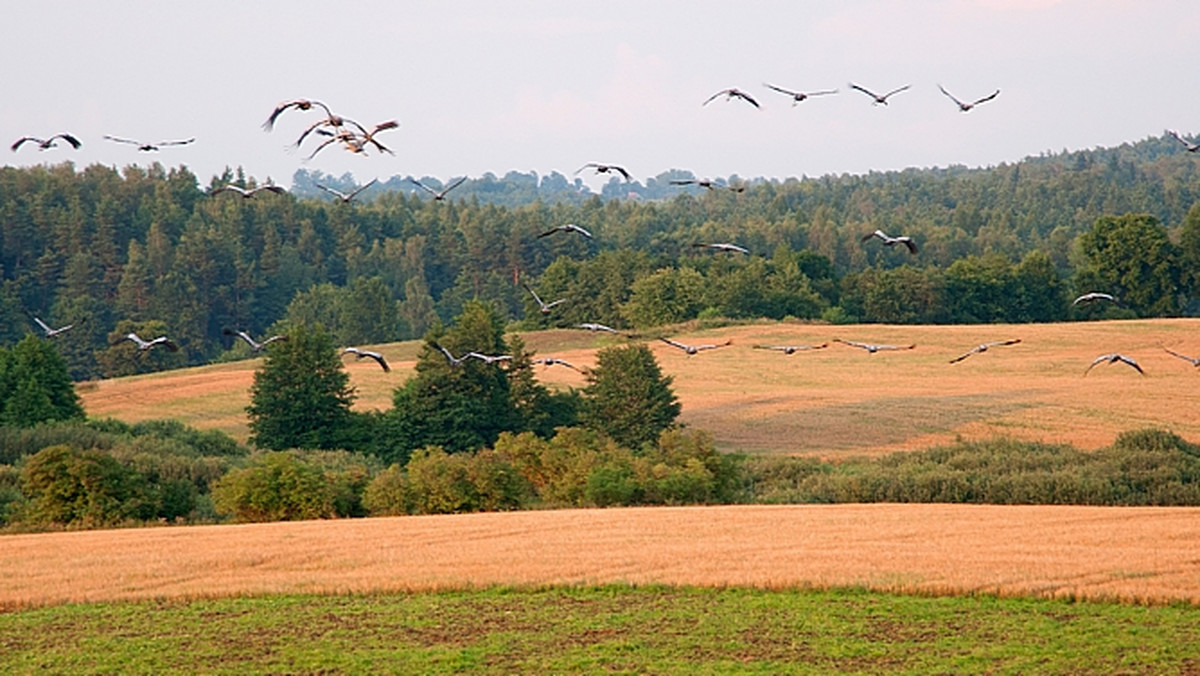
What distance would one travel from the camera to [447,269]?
179625 millimetres

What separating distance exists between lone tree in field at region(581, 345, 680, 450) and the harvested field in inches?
961

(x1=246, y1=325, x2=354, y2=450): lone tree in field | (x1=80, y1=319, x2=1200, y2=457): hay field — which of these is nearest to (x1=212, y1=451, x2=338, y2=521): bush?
(x1=246, y1=325, x2=354, y2=450): lone tree in field

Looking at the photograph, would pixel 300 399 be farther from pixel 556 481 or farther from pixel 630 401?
pixel 556 481

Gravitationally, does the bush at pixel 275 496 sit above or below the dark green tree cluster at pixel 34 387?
below

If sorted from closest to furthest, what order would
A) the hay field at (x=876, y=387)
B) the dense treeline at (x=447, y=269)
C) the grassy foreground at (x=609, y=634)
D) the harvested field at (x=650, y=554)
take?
the grassy foreground at (x=609, y=634), the harvested field at (x=650, y=554), the hay field at (x=876, y=387), the dense treeline at (x=447, y=269)

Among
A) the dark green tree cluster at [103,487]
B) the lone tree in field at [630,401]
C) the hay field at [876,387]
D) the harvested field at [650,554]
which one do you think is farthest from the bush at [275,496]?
the hay field at [876,387]

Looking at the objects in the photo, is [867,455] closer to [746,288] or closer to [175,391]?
[175,391]

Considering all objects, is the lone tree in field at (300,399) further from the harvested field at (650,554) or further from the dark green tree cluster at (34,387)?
the harvested field at (650,554)

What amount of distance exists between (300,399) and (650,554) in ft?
131

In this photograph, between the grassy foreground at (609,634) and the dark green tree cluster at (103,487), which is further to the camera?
the dark green tree cluster at (103,487)

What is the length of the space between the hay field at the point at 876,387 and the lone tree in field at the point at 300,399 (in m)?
6.37

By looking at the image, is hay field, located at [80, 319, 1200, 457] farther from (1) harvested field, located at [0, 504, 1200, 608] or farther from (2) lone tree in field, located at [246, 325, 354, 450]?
(1) harvested field, located at [0, 504, 1200, 608]

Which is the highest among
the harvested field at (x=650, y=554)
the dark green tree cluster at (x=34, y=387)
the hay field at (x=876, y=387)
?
the dark green tree cluster at (x=34, y=387)

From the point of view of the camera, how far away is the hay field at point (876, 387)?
64.9 meters
